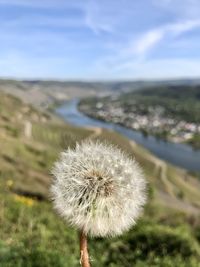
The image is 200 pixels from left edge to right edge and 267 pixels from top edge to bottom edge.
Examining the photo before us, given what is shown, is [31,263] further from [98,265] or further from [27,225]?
[27,225]

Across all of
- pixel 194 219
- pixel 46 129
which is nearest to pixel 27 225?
pixel 194 219

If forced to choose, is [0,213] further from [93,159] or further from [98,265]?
[93,159]

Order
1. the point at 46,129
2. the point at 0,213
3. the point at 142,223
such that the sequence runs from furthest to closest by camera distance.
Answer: the point at 46,129 → the point at 142,223 → the point at 0,213

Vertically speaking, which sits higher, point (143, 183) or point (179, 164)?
point (143, 183)

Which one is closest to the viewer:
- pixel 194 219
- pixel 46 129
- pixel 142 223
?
pixel 142 223

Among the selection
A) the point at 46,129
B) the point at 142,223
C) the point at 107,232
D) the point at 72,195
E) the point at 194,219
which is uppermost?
the point at 72,195

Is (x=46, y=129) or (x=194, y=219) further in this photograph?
(x=46, y=129)
